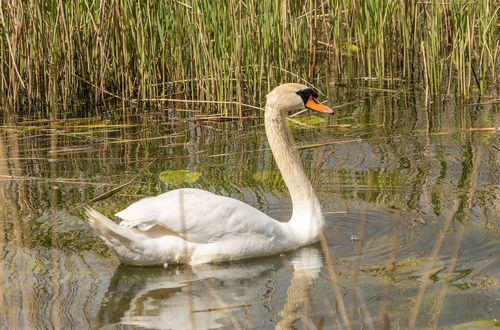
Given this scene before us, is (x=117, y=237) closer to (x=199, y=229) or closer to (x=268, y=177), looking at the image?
(x=199, y=229)

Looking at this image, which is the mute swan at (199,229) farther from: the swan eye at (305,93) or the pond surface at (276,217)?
the swan eye at (305,93)

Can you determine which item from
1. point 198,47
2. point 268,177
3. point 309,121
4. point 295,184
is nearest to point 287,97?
point 295,184

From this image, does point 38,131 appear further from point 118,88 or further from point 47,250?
point 47,250

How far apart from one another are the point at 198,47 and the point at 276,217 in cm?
317

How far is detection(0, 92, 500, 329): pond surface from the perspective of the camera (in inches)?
170

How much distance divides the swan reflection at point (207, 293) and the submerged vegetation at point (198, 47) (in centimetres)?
361

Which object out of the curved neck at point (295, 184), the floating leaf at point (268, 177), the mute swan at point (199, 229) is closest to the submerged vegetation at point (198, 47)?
the floating leaf at point (268, 177)

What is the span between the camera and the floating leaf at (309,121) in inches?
335

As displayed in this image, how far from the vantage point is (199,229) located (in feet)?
16.9

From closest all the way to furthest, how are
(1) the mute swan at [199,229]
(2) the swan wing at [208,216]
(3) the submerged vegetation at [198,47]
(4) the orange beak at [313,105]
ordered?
1. (1) the mute swan at [199,229]
2. (2) the swan wing at [208,216]
3. (4) the orange beak at [313,105]
4. (3) the submerged vegetation at [198,47]

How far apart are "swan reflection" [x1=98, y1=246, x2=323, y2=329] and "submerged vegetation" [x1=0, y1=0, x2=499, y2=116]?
11.8ft

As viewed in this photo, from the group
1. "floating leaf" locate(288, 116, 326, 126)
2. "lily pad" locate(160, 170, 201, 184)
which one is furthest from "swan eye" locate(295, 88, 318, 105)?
"floating leaf" locate(288, 116, 326, 126)

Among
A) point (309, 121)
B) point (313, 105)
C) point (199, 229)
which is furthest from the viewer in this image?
point (309, 121)

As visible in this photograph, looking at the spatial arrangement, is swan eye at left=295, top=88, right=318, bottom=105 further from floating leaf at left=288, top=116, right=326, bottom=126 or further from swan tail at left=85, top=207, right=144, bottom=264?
floating leaf at left=288, top=116, right=326, bottom=126
